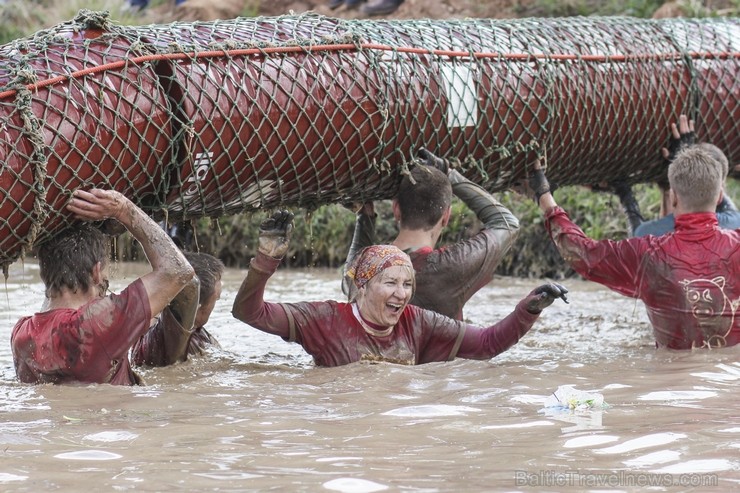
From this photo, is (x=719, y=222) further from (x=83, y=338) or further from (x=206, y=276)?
(x=83, y=338)

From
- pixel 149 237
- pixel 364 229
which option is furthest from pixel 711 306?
pixel 149 237

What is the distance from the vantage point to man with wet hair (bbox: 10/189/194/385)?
4148 mm

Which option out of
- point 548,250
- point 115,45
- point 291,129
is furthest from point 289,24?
point 548,250

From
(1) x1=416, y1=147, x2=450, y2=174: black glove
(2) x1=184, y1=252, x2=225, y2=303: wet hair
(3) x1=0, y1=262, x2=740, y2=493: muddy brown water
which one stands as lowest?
(3) x1=0, y1=262, x2=740, y2=493: muddy brown water

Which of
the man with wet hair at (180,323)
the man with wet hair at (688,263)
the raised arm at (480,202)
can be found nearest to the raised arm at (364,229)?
the raised arm at (480,202)

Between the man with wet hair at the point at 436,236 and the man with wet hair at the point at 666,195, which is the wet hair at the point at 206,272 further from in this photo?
the man with wet hair at the point at 666,195

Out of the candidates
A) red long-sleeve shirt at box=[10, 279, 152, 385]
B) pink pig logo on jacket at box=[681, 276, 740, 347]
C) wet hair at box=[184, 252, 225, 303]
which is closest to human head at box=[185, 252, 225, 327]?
wet hair at box=[184, 252, 225, 303]

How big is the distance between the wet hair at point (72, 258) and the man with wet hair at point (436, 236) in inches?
47.3

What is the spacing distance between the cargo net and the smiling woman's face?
50 centimetres

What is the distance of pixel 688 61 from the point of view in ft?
19.4

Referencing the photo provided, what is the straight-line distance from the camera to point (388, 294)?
4.72 m

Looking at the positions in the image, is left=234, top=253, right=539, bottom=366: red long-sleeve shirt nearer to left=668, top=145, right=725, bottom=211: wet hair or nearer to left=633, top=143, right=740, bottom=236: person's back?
left=668, top=145, right=725, bottom=211: wet hair

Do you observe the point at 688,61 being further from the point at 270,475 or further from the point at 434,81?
the point at 270,475

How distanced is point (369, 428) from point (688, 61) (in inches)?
125
